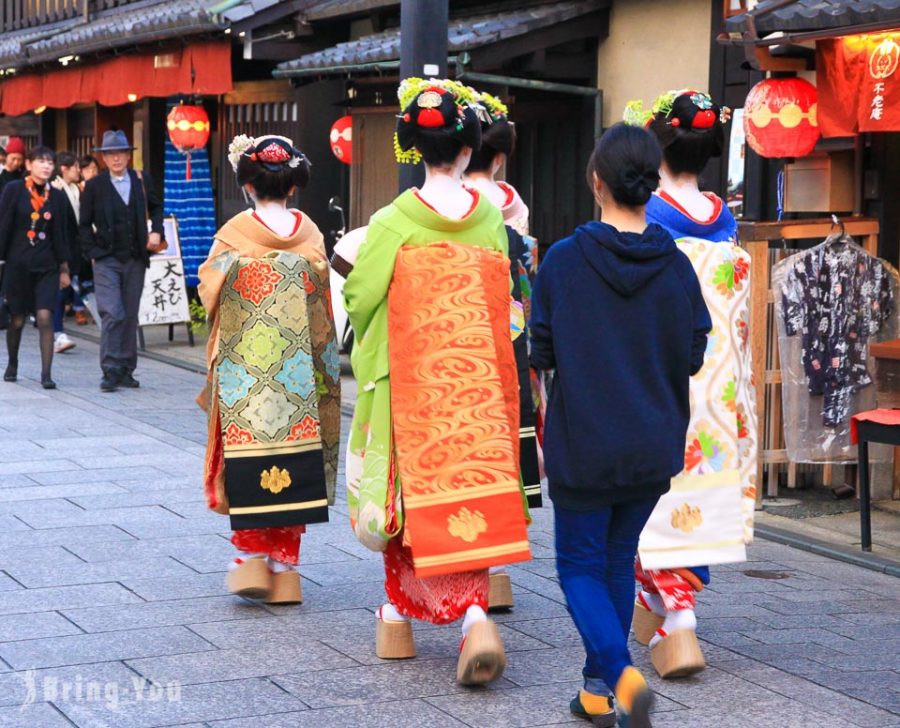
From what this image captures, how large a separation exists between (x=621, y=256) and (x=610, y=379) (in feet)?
1.26

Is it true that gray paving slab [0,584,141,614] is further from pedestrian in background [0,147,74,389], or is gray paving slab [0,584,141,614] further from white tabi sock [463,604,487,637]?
pedestrian in background [0,147,74,389]

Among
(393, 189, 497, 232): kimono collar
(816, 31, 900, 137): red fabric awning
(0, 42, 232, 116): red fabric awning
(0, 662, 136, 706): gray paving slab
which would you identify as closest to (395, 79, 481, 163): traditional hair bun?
(393, 189, 497, 232): kimono collar

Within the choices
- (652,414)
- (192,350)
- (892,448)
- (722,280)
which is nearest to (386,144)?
(192,350)

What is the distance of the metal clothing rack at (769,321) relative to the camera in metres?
8.17

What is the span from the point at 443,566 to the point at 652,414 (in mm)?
1000

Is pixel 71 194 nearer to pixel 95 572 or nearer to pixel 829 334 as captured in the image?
pixel 829 334

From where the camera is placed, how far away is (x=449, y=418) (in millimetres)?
5012

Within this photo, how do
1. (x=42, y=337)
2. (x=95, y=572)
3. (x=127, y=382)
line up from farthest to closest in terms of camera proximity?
(x=127, y=382)
(x=42, y=337)
(x=95, y=572)

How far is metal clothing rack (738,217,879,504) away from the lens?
8172mm

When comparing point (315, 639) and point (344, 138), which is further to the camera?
point (344, 138)

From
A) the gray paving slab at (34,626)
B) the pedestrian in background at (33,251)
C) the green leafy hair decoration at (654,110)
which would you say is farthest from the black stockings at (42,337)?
the green leafy hair decoration at (654,110)

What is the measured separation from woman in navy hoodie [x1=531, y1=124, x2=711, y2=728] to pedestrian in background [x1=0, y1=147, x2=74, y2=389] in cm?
873

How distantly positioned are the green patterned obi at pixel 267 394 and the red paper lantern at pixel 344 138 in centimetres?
833

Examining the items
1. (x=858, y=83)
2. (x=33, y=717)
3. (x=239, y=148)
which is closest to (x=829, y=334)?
(x=858, y=83)
